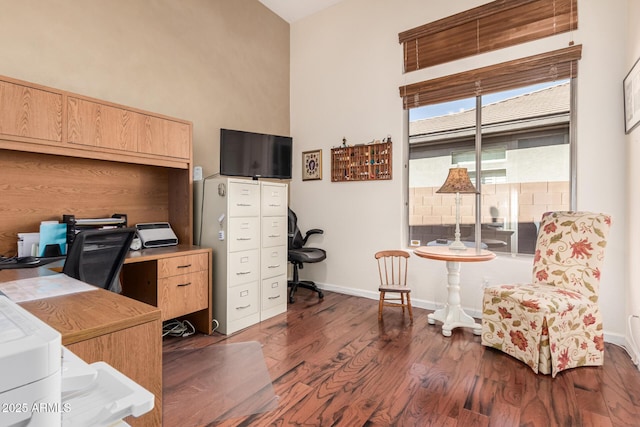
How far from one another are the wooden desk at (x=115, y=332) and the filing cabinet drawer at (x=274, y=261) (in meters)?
1.93

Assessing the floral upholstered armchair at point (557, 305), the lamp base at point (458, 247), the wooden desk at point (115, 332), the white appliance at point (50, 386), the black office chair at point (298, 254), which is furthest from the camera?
the black office chair at point (298, 254)

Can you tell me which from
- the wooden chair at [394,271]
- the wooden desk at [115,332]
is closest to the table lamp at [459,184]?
the wooden chair at [394,271]

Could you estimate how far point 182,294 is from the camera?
2523mm

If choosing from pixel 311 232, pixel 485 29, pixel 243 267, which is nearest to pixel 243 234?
pixel 243 267

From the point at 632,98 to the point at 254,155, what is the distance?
3.09 metres

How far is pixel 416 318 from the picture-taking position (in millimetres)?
3096

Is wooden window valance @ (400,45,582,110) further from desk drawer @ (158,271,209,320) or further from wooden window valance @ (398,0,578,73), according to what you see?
desk drawer @ (158,271,209,320)

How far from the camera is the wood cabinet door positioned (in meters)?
2.14

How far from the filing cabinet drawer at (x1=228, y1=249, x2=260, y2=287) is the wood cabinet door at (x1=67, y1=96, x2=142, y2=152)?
3.94ft

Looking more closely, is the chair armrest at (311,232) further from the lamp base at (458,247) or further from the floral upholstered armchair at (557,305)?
the floral upholstered armchair at (557,305)

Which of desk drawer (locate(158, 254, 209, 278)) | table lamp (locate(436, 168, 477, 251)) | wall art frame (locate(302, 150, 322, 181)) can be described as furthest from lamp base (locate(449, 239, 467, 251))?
desk drawer (locate(158, 254, 209, 278))

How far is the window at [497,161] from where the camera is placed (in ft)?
9.42

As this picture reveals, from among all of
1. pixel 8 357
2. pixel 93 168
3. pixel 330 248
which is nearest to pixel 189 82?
pixel 93 168

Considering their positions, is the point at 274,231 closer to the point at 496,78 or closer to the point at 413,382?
the point at 413,382
